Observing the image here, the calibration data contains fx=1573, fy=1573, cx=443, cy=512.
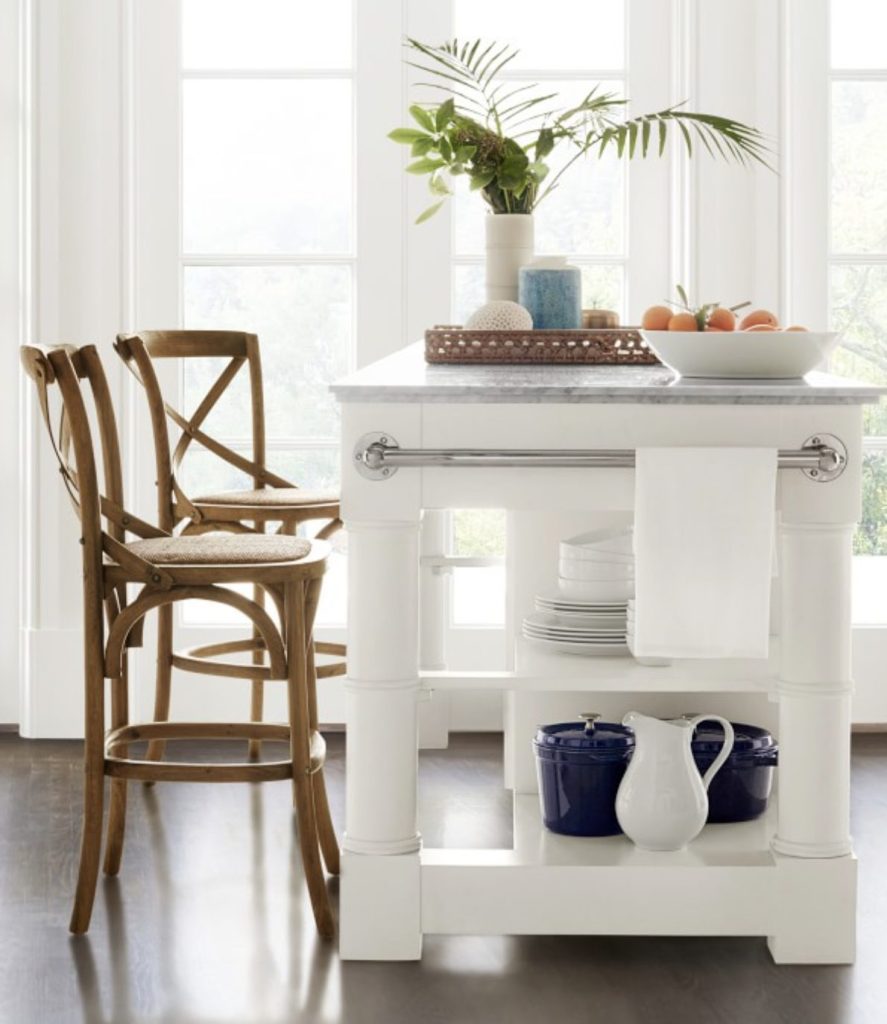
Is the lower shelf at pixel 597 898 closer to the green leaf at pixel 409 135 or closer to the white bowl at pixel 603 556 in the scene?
the white bowl at pixel 603 556

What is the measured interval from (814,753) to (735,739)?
350 millimetres

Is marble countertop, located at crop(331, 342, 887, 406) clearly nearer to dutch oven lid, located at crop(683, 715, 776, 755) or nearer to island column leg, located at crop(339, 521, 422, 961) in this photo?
island column leg, located at crop(339, 521, 422, 961)

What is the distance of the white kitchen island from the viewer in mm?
2363

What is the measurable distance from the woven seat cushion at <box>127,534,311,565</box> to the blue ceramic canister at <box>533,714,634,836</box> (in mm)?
551

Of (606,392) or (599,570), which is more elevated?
(606,392)

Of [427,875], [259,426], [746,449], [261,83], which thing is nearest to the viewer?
[746,449]

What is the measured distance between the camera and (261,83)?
4062 mm

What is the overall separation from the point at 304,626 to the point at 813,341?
969 mm

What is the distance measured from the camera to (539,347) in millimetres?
2859

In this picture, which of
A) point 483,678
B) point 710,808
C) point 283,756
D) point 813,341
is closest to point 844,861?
point 710,808

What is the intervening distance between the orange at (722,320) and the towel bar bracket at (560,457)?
0.32 metres

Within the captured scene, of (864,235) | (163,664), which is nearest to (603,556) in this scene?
(163,664)

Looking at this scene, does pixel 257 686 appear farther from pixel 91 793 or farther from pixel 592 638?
pixel 592 638

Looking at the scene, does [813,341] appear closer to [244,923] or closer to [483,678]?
[483,678]
